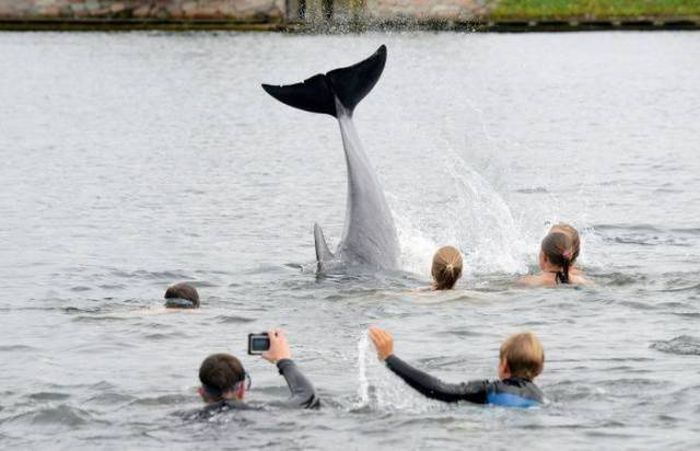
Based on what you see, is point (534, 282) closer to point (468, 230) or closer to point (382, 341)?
point (468, 230)

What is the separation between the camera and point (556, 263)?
21312 millimetres

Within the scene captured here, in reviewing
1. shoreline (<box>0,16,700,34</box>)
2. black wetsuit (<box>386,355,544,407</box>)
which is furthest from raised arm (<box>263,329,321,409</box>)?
shoreline (<box>0,16,700,34</box>)

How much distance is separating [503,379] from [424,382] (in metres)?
0.79

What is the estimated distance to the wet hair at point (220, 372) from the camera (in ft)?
Result: 48.8

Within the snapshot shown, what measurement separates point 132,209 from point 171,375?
1468cm

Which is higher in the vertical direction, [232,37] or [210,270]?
[232,37]

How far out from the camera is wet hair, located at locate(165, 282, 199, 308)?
20.8 meters

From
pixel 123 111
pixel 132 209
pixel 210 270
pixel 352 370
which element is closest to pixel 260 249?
pixel 210 270

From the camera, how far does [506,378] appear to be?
51.1 ft

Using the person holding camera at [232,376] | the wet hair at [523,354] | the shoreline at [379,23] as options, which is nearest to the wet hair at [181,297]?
the person holding camera at [232,376]

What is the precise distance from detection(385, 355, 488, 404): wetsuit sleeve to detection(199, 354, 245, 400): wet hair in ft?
4.23

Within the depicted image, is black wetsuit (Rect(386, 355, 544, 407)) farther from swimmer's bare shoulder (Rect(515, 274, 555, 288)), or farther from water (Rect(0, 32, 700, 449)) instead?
swimmer's bare shoulder (Rect(515, 274, 555, 288))

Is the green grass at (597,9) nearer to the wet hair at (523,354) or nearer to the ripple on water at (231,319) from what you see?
the ripple on water at (231,319)

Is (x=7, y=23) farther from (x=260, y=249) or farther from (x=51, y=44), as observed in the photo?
(x=260, y=249)
